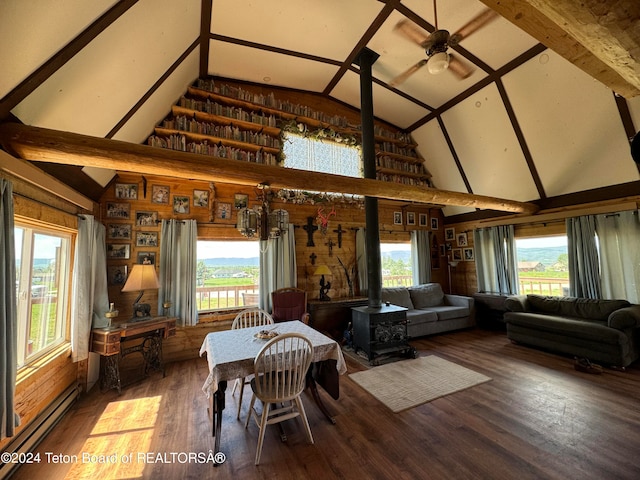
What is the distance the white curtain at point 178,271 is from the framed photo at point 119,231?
0.44 meters

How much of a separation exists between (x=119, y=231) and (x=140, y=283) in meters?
1.09

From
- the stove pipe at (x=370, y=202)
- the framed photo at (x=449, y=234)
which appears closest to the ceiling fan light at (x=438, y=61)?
the stove pipe at (x=370, y=202)

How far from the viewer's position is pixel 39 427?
2236mm

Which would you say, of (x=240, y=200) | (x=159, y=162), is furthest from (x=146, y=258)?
(x=159, y=162)

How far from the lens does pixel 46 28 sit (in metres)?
1.70

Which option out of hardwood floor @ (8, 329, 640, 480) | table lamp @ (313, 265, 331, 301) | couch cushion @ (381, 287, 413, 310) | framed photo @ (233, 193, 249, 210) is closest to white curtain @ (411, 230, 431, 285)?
couch cushion @ (381, 287, 413, 310)

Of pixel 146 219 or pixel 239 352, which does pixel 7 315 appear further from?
pixel 146 219

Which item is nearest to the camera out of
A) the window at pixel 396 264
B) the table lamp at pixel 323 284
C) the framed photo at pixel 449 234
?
the table lamp at pixel 323 284

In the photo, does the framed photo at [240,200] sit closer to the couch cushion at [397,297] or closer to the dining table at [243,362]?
the dining table at [243,362]

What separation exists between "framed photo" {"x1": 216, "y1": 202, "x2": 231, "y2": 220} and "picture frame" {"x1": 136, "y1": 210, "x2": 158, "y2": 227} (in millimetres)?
928

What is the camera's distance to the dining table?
6.66 ft

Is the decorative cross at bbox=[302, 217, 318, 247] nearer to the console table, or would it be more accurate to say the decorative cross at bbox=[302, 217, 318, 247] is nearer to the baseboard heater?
the console table

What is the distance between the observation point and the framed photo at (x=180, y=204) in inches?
164

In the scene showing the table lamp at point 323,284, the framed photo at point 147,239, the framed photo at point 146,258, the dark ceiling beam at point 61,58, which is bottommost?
the table lamp at point 323,284
